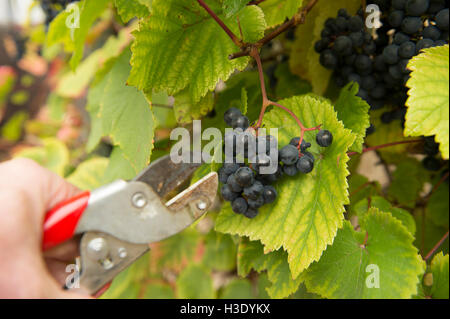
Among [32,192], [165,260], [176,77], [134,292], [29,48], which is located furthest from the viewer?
[29,48]

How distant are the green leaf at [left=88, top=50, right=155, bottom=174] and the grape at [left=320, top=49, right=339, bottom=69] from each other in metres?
0.34

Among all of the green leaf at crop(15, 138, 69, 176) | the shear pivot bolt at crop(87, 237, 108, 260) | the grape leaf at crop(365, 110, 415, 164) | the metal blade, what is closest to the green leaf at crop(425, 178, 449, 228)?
the grape leaf at crop(365, 110, 415, 164)

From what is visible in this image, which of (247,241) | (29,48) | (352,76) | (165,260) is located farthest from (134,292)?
(29,48)

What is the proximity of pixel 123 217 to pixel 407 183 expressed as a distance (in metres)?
0.69

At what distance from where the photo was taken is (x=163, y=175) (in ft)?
1.76

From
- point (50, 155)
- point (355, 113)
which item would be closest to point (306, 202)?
point (355, 113)

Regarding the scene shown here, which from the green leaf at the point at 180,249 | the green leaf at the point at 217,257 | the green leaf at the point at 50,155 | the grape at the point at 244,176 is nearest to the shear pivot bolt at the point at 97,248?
the grape at the point at 244,176

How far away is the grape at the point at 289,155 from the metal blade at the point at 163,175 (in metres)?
0.16

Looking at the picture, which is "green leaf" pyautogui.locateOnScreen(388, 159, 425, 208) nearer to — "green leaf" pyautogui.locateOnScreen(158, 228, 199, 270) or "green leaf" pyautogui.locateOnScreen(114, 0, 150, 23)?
"green leaf" pyautogui.locateOnScreen(114, 0, 150, 23)

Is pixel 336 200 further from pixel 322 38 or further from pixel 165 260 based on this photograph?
pixel 165 260

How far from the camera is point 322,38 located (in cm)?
66

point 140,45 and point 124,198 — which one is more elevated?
point 140,45

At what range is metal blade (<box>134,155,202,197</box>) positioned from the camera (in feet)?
1.72

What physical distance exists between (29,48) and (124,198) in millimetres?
2344
